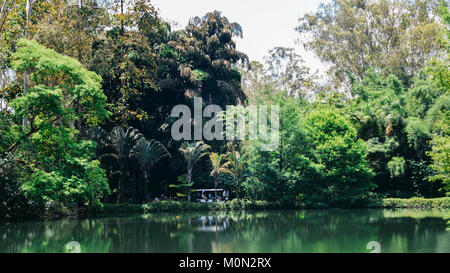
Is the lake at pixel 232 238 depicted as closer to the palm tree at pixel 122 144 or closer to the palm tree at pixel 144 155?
the palm tree at pixel 122 144

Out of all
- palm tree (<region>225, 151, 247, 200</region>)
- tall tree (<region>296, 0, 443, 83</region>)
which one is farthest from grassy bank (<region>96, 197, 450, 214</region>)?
tall tree (<region>296, 0, 443, 83</region>)

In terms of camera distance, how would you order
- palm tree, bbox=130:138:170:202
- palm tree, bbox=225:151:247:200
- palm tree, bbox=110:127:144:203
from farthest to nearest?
1. palm tree, bbox=225:151:247:200
2. palm tree, bbox=130:138:170:202
3. palm tree, bbox=110:127:144:203

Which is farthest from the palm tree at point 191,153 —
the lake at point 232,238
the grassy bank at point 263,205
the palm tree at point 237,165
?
the lake at point 232,238

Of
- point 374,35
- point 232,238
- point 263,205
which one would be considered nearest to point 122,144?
point 263,205

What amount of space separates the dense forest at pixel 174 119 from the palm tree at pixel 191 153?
0.10 meters

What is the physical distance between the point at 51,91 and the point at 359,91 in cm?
2445

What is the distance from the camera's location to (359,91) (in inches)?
1305

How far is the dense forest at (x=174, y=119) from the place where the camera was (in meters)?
17.0

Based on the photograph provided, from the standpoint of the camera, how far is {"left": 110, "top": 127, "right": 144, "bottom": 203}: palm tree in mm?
24531

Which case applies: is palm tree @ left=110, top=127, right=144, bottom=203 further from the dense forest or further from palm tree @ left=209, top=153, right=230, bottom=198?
palm tree @ left=209, top=153, right=230, bottom=198

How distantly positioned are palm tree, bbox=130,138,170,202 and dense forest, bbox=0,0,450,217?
83 millimetres

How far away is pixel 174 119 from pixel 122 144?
4.80 metres
